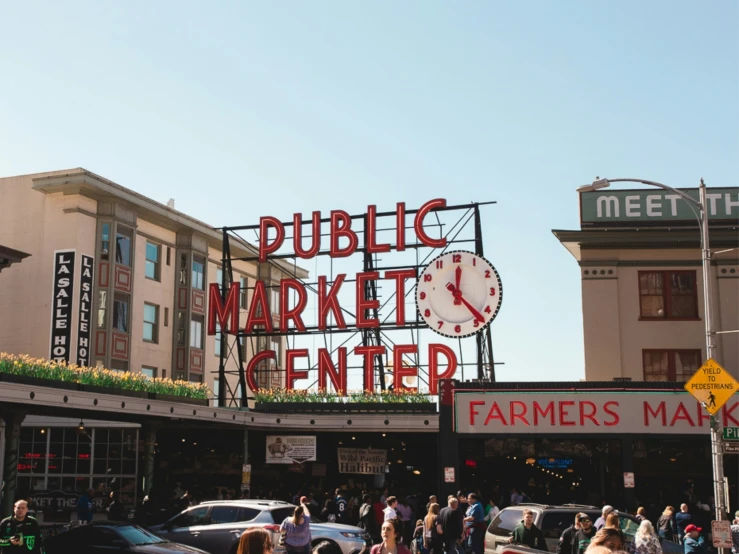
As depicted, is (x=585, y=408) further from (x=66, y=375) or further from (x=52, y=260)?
(x=52, y=260)

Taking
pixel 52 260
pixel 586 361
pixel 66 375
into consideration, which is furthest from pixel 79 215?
pixel 586 361

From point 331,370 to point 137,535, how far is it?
2127 centimetres

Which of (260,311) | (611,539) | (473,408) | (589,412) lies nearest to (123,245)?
(260,311)

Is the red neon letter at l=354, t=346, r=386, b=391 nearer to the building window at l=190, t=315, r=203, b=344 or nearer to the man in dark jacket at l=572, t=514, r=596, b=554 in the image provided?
the building window at l=190, t=315, r=203, b=344

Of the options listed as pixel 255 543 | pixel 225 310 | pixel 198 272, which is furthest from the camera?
pixel 198 272

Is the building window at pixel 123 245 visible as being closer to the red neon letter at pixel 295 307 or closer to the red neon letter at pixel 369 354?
the red neon letter at pixel 295 307

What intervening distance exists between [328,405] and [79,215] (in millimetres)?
16162

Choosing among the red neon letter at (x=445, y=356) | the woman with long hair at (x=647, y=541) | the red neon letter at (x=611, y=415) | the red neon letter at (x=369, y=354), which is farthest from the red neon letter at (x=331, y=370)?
the woman with long hair at (x=647, y=541)

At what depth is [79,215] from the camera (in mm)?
42625

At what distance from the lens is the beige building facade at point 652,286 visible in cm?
3331

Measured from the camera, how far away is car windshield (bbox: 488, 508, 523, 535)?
1923 centimetres

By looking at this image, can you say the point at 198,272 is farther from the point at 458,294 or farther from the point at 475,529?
the point at 475,529

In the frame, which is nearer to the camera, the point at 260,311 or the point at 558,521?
the point at 558,521

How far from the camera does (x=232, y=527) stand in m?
21.1
